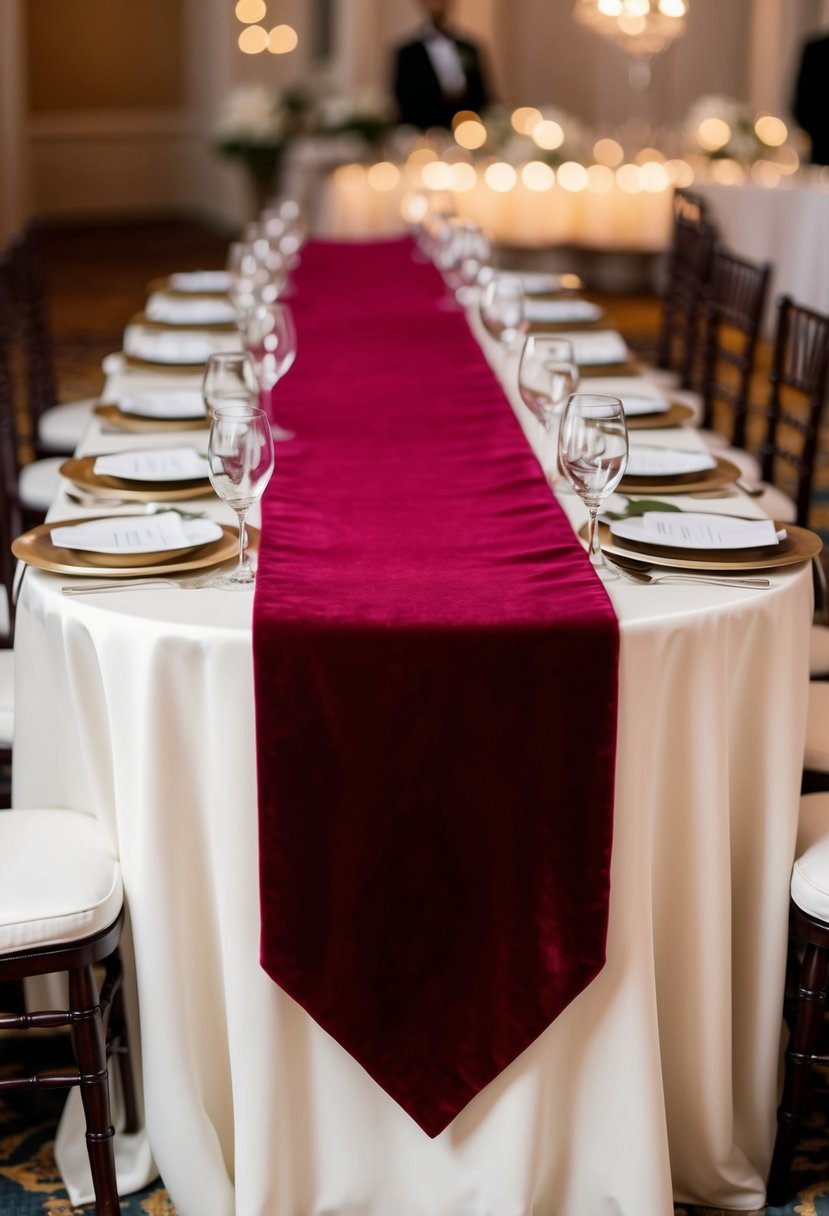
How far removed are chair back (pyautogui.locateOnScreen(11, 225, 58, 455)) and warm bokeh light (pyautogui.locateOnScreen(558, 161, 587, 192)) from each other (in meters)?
6.24

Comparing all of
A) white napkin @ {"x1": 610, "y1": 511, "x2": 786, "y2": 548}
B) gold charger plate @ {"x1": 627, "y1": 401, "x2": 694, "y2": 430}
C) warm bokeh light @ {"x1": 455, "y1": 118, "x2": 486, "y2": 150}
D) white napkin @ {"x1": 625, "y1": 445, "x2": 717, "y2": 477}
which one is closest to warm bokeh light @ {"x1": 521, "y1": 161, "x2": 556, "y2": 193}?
warm bokeh light @ {"x1": 455, "y1": 118, "x2": 486, "y2": 150}

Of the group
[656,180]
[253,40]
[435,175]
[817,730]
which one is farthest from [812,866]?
[253,40]

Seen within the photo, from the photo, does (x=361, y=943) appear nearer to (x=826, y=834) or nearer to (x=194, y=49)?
(x=826, y=834)

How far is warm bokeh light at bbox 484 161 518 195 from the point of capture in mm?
10188

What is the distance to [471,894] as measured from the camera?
1.83 meters

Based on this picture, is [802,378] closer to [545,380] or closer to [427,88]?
[545,380]

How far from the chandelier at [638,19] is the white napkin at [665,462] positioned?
26.0 feet

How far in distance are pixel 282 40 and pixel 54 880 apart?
1418 cm

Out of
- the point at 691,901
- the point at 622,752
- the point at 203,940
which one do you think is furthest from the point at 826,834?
the point at 203,940

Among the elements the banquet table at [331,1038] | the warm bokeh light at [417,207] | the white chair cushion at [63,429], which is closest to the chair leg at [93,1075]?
the banquet table at [331,1038]

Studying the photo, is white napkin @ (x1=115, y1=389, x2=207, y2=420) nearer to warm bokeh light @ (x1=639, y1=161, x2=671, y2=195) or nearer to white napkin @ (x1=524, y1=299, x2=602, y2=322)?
white napkin @ (x1=524, y1=299, x2=602, y2=322)

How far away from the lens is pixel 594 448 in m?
1.90

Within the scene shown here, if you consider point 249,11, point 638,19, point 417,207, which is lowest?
point 417,207

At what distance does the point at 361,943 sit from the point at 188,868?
0.24 metres
